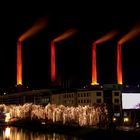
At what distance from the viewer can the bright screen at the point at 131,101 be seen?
39000 millimetres

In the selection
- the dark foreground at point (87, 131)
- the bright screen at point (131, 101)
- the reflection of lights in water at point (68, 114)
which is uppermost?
→ the bright screen at point (131, 101)

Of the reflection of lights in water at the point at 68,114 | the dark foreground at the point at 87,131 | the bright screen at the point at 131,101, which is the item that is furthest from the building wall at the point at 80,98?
the bright screen at the point at 131,101

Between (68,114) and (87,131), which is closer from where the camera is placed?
(87,131)

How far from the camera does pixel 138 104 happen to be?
128 ft

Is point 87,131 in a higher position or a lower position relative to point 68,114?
lower

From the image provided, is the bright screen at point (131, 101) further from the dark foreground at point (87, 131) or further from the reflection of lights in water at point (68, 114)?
the dark foreground at point (87, 131)

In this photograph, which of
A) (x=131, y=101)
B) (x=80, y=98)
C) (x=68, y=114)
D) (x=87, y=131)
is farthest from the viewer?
(x=80, y=98)

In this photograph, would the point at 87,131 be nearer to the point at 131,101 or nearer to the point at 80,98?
the point at 131,101

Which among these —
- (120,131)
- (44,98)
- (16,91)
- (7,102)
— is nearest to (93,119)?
(120,131)

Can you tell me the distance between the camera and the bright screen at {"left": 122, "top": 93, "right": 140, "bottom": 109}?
39000 mm

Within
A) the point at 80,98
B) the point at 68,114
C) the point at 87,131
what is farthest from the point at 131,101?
the point at 80,98

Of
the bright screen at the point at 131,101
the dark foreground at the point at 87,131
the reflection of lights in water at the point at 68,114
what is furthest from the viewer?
the reflection of lights in water at the point at 68,114

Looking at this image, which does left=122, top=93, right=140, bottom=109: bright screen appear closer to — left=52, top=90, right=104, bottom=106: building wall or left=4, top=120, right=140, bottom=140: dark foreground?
left=4, top=120, right=140, bottom=140: dark foreground

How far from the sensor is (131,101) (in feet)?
129
